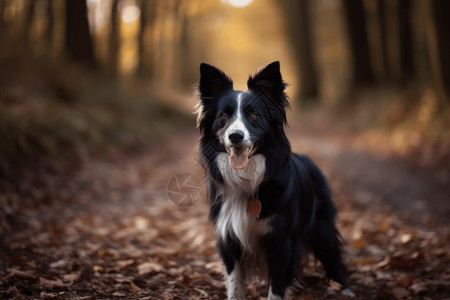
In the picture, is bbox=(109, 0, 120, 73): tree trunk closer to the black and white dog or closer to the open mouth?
the black and white dog

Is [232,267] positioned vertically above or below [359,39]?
below

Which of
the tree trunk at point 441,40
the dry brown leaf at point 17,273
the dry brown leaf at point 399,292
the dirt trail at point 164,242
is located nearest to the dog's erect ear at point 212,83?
the dirt trail at point 164,242

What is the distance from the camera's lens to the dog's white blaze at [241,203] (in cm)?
349

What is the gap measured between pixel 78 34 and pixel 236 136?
12.4 m

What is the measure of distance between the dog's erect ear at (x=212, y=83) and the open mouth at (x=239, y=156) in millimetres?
708

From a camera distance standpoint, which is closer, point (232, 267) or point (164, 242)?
point (232, 267)

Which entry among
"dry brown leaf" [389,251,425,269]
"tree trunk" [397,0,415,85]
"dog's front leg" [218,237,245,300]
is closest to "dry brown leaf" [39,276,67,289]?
"dog's front leg" [218,237,245,300]

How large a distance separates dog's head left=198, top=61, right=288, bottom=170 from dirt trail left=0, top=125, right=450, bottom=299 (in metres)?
0.82

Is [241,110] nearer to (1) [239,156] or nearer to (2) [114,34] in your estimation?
(1) [239,156]

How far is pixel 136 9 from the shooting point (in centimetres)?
2214

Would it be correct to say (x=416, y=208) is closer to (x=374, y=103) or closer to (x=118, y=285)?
(x=118, y=285)

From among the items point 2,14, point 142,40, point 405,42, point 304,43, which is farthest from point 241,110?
point 304,43

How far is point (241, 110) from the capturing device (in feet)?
12.1

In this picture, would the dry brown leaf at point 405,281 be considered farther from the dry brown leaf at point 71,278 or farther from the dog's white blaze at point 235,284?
the dry brown leaf at point 71,278
